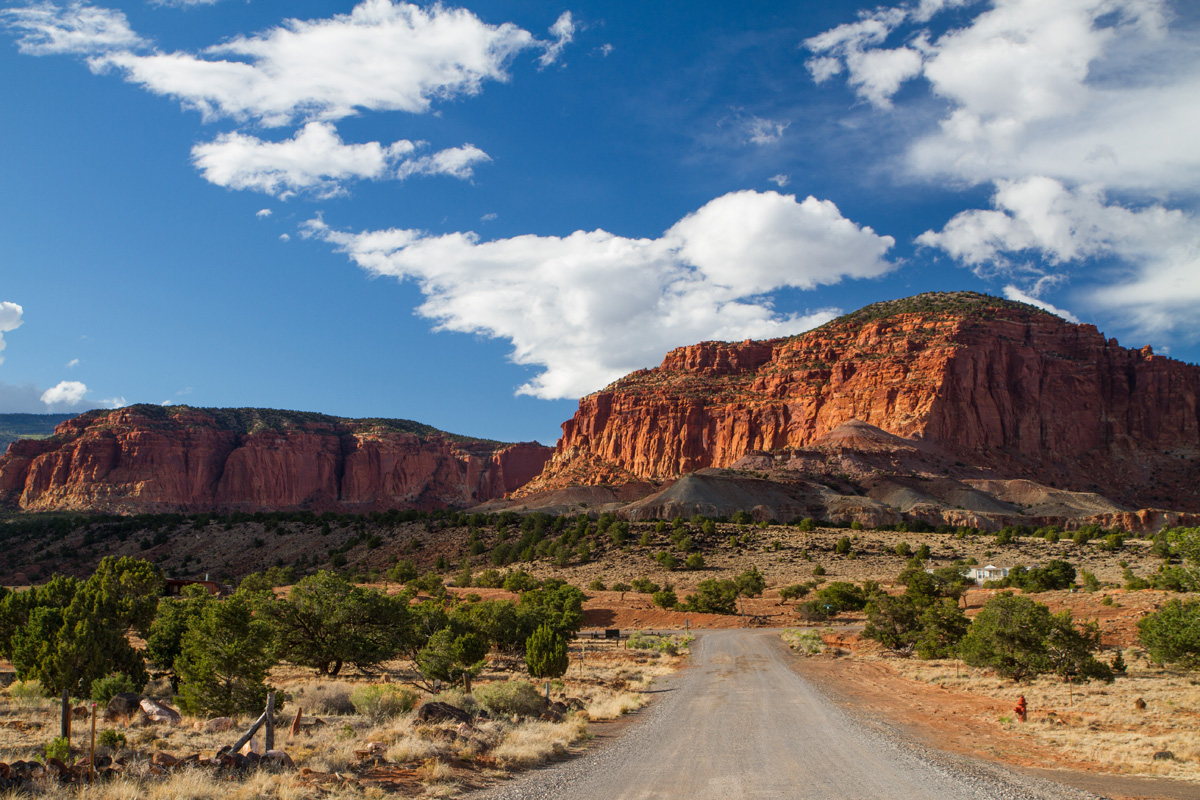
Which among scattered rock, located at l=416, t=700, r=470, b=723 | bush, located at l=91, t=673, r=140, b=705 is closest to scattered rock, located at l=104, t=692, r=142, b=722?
bush, located at l=91, t=673, r=140, b=705

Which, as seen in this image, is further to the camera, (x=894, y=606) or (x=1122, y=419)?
(x=1122, y=419)

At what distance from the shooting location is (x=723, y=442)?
140375 millimetres

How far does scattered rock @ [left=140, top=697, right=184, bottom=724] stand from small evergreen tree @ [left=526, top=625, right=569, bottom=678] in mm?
11137

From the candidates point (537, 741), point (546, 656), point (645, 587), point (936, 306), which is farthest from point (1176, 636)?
point (936, 306)

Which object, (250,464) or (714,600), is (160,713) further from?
(250,464)

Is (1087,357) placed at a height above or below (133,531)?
above

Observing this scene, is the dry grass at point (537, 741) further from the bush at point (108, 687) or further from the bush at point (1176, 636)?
the bush at point (1176, 636)

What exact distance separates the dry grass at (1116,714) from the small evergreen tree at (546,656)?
495 inches

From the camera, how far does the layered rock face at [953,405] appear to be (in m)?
126

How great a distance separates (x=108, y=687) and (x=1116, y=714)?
961 inches

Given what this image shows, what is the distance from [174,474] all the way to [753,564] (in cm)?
11996

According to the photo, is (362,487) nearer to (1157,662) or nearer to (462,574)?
(462,574)

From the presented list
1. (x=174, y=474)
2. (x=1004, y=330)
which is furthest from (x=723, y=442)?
(x=174, y=474)

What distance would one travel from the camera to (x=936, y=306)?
148m
